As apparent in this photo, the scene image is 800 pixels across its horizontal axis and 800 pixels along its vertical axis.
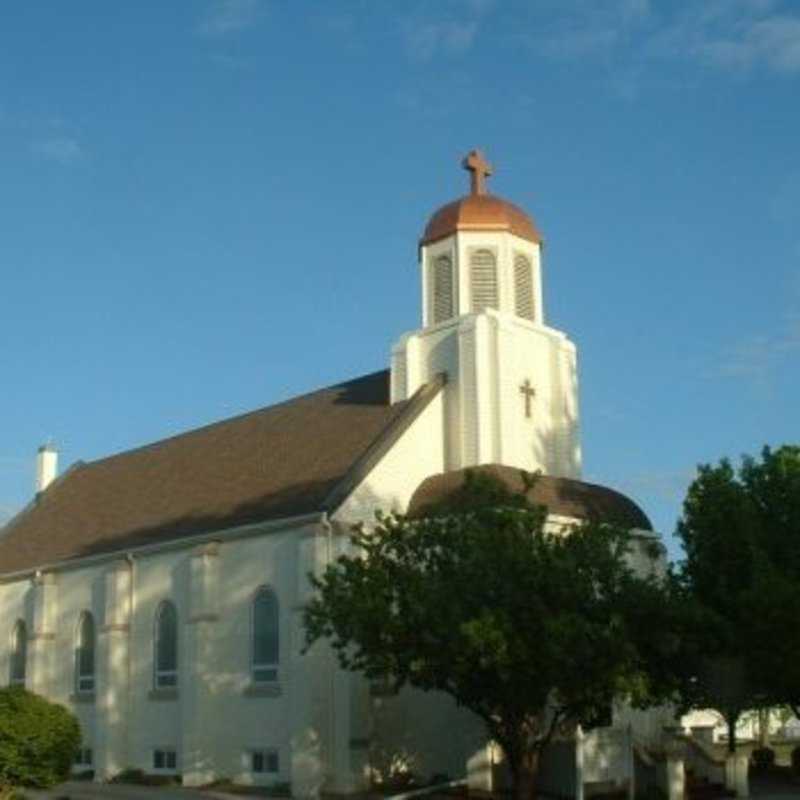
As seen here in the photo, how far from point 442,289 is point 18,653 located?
2126cm

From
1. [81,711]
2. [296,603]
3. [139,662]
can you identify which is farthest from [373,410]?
[81,711]

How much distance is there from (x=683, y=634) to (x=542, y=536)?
3.72 m

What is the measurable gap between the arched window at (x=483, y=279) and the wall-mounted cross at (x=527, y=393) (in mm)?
2657

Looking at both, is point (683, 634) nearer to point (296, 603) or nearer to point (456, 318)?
point (296, 603)

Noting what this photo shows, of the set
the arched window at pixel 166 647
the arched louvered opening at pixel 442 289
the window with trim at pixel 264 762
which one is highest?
the arched louvered opening at pixel 442 289

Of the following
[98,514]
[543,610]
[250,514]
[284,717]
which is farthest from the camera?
[98,514]

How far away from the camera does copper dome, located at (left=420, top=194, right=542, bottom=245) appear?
4188cm

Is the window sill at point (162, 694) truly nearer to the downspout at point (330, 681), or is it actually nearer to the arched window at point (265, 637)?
the arched window at point (265, 637)

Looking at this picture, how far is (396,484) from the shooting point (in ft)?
127

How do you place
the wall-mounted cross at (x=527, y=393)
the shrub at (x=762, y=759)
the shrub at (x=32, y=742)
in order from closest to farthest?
the shrub at (x=32, y=742), the wall-mounted cross at (x=527, y=393), the shrub at (x=762, y=759)

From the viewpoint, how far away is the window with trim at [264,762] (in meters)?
36.6

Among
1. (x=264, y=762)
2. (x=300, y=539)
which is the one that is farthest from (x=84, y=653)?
(x=300, y=539)

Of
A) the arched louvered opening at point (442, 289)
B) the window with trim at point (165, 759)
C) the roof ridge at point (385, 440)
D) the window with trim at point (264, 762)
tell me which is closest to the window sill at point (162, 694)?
the window with trim at point (165, 759)

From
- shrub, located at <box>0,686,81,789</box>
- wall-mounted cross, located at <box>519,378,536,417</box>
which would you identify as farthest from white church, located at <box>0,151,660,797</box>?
shrub, located at <box>0,686,81,789</box>
